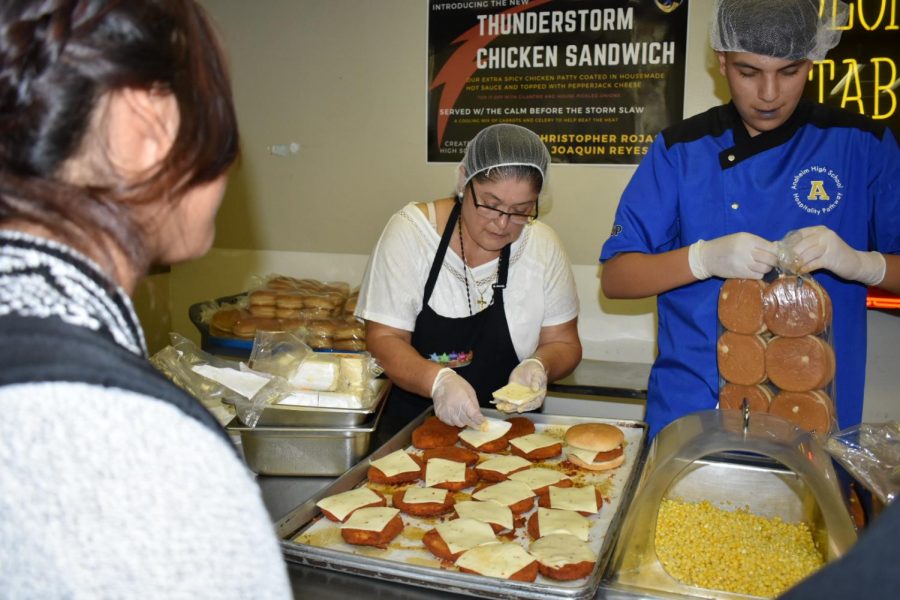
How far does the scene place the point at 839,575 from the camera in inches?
19.2

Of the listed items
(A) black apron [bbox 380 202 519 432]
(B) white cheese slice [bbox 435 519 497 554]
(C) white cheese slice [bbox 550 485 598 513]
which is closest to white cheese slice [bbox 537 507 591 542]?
(C) white cheese slice [bbox 550 485 598 513]

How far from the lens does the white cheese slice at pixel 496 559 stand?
143 cm

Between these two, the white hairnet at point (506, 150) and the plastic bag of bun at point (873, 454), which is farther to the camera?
the white hairnet at point (506, 150)

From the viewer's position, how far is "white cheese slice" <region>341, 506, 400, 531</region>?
5.32 ft

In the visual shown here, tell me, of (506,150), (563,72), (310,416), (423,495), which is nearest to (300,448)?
(310,416)

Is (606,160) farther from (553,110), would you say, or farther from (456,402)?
(456,402)

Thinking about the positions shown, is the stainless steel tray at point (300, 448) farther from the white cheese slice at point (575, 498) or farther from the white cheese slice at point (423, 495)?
the white cheese slice at point (575, 498)

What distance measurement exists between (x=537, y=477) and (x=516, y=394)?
37 cm

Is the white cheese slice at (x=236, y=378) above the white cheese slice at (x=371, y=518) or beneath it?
above

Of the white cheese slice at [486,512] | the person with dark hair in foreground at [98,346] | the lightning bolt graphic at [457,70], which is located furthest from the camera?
the lightning bolt graphic at [457,70]

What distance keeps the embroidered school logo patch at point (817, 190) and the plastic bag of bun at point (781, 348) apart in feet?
0.87

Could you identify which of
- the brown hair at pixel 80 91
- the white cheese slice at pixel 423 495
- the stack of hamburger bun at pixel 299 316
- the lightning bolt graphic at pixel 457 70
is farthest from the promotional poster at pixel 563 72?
the brown hair at pixel 80 91

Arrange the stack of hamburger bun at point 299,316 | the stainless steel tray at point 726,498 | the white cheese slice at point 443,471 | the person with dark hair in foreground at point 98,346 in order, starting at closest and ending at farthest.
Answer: the person with dark hair in foreground at point 98,346 → the stainless steel tray at point 726,498 → the white cheese slice at point 443,471 → the stack of hamburger bun at point 299,316

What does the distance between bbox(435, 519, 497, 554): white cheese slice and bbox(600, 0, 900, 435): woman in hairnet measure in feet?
2.75
